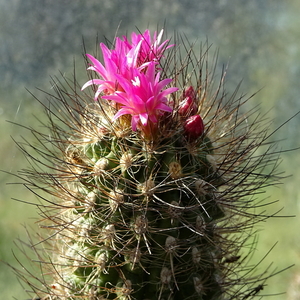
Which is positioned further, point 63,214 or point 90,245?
point 63,214

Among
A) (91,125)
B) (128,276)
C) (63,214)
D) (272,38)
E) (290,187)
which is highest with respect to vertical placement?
(272,38)

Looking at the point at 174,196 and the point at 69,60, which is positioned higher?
the point at 69,60

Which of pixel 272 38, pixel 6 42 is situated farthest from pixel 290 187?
pixel 6 42

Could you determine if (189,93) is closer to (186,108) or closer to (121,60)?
(186,108)

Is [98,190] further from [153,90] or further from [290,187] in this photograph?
[290,187]

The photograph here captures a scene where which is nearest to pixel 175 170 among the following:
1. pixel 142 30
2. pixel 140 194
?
pixel 140 194
